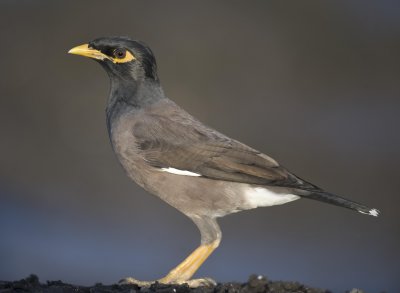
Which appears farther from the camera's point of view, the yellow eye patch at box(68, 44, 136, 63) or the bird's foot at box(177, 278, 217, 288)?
the yellow eye patch at box(68, 44, 136, 63)

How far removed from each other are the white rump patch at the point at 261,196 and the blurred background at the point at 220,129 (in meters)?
5.15

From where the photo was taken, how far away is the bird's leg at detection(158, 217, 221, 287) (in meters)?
10.0

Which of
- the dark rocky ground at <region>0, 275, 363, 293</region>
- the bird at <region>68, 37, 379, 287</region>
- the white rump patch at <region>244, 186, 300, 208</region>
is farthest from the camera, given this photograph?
the white rump patch at <region>244, 186, 300, 208</region>

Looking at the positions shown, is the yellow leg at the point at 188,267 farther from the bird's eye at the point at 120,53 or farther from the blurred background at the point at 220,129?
the blurred background at the point at 220,129

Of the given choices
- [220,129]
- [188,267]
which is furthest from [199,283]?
[220,129]

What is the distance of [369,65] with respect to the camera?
2147cm

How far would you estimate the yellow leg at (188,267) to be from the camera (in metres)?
9.98

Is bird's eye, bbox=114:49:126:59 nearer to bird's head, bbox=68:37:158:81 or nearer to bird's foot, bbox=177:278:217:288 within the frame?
bird's head, bbox=68:37:158:81

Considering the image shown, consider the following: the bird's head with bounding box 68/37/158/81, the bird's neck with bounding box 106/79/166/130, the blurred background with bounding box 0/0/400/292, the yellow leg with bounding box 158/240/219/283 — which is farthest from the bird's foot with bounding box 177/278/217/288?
the blurred background with bounding box 0/0/400/292

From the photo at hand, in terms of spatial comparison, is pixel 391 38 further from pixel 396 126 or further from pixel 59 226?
pixel 59 226

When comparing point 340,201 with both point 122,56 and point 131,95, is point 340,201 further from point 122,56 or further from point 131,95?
point 122,56

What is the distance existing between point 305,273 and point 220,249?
1.52 m

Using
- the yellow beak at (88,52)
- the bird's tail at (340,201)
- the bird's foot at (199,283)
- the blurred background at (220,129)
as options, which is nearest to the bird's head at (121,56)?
the yellow beak at (88,52)

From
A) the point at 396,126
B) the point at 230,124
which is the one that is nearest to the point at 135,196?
the point at 230,124
